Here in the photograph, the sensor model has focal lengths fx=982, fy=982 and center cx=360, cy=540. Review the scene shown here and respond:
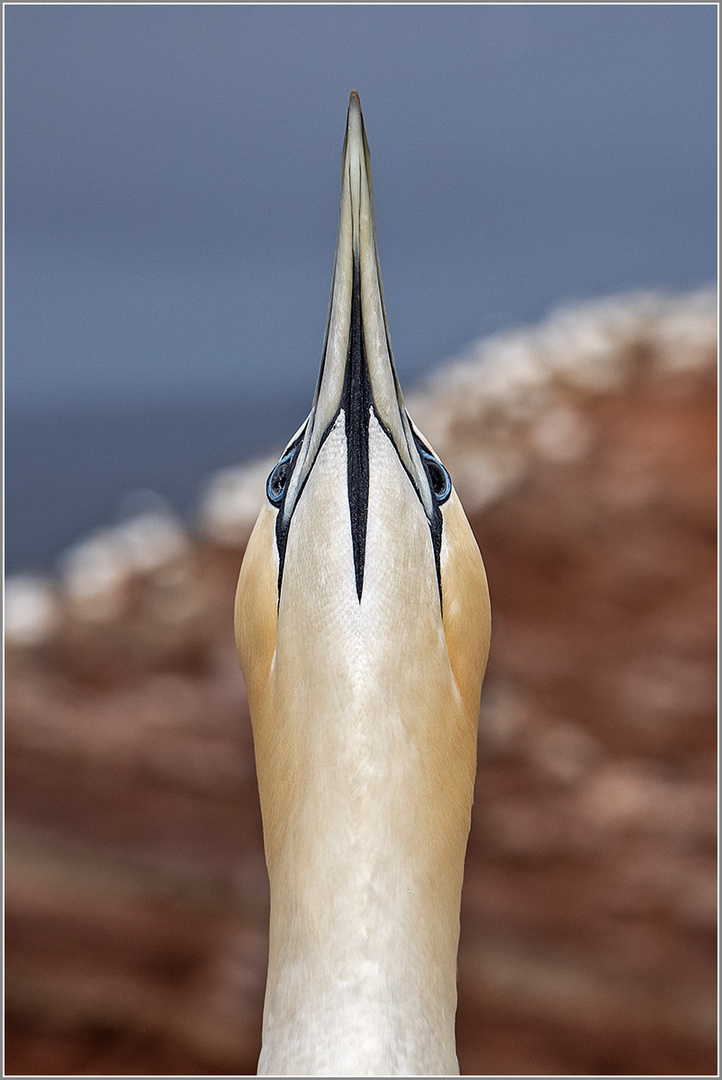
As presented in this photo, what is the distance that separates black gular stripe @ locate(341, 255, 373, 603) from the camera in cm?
64

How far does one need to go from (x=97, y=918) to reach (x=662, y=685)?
1.25 metres

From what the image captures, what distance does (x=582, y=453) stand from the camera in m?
2.36

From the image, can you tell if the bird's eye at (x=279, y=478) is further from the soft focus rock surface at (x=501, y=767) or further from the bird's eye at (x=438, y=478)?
the soft focus rock surface at (x=501, y=767)

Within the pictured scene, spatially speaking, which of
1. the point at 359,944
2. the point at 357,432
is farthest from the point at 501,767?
the point at 357,432

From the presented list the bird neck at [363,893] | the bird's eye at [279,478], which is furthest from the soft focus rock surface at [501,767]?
the bird's eye at [279,478]

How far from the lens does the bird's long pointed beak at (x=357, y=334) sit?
634 mm

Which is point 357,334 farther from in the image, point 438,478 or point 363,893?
point 363,893

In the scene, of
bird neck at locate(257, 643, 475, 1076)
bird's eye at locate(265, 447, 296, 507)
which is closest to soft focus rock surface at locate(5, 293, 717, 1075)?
bird neck at locate(257, 643, 475, 1076)

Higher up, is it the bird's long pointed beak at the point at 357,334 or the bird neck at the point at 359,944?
the bird's long pointed beak at the point at 357,334

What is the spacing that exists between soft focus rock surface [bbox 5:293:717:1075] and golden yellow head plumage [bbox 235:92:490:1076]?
1.16 metres

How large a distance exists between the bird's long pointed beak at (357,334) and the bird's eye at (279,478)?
76 mm

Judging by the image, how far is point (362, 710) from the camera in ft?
2.10

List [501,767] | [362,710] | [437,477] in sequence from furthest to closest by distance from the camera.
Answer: [501,767]
[437,477]
[362,710]

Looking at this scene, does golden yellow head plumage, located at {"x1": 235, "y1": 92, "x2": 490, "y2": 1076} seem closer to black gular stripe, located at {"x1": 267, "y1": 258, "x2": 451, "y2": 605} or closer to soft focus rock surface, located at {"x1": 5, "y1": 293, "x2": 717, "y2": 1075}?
black gular stripe, located at {"x1": 267, "y1": 258, "x2": 451, "y2": 605}
